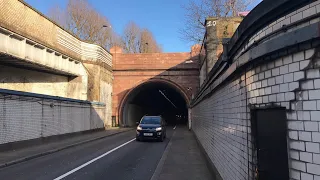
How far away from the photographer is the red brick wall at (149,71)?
3700cm

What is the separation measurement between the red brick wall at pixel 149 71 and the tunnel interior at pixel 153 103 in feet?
3.65

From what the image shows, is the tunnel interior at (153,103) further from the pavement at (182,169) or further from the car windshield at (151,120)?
the pavement at (182,169)

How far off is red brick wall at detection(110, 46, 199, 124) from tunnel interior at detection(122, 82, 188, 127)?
1112 millimetres

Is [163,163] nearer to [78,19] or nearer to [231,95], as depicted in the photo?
[231,95]

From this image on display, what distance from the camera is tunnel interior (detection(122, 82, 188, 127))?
39250mm

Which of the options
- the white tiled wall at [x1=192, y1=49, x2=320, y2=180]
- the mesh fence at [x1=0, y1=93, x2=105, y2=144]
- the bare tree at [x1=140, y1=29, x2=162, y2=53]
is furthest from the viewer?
the bare tree at [x1=140, y1=29, x2=162, y2=53]

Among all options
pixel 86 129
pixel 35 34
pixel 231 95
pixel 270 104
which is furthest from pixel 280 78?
pixel 86 129

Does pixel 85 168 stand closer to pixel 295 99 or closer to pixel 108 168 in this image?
pixel 108 168

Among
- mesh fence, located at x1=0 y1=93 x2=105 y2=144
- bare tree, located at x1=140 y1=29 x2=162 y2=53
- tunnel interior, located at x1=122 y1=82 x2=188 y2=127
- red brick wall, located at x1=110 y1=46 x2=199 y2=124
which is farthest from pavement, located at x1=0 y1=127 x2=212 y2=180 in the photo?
bare tree, located at x1=140 y1=29 x2=162 y2=53

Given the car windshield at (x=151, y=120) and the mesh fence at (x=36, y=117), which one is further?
the car windshield at (x=151, y=120)

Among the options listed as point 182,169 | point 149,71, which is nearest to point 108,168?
point 182,169

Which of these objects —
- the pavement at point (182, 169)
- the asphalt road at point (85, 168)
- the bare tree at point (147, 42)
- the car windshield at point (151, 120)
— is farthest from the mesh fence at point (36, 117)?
the bare tree at point (147, 42)

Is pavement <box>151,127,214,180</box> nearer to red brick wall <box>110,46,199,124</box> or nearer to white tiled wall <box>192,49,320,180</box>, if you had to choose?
white tiled wall <box>192,49,320,180</box>

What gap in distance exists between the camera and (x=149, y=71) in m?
37.4
